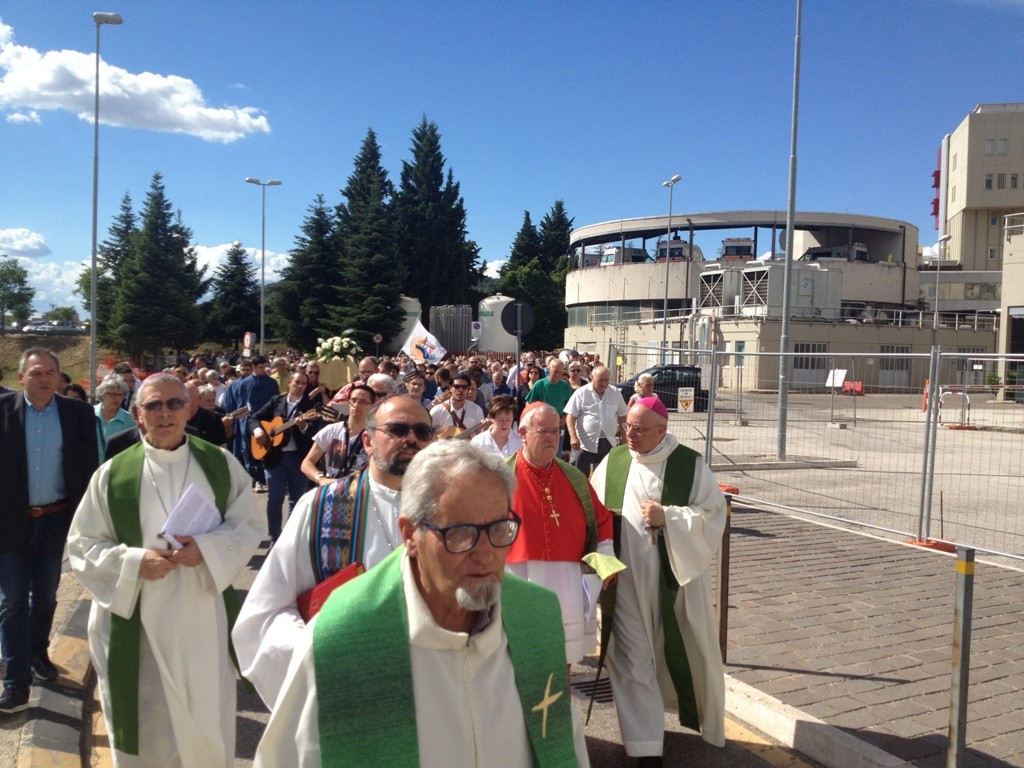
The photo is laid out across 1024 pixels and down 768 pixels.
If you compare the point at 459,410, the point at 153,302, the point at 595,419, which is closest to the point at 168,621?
the point at 459,410

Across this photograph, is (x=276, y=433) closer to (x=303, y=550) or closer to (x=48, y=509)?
(x=48, y=509)

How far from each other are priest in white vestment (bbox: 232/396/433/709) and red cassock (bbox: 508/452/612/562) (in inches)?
42.8

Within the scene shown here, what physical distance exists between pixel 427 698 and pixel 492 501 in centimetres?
49

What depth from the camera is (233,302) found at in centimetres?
6356

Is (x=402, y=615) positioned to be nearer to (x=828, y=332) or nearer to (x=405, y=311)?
(x=828, y=332)

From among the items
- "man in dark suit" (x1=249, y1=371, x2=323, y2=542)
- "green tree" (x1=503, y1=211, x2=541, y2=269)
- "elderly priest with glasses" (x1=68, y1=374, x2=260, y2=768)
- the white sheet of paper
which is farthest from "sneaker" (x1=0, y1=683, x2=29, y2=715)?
"green tree" (x1=503, y1=211, x2=541, y2=269)

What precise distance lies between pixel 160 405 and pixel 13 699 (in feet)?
6.92

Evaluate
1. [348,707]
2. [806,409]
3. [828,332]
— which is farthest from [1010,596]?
[828,332]

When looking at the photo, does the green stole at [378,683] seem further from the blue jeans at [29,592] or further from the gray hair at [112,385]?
the gray hair at [112,385]

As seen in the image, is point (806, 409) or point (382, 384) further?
point (806, 409)

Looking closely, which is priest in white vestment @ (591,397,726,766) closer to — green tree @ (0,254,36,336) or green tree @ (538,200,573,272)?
green tree @ (538,200,573,272)

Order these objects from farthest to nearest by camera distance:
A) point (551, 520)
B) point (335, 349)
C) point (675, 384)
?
point (335, 349)
point (675, 384)
point (551, 520)

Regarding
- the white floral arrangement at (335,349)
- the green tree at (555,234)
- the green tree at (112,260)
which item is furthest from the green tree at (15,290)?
the white floral arrangement at (335,349)

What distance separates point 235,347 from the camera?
65688 mm
